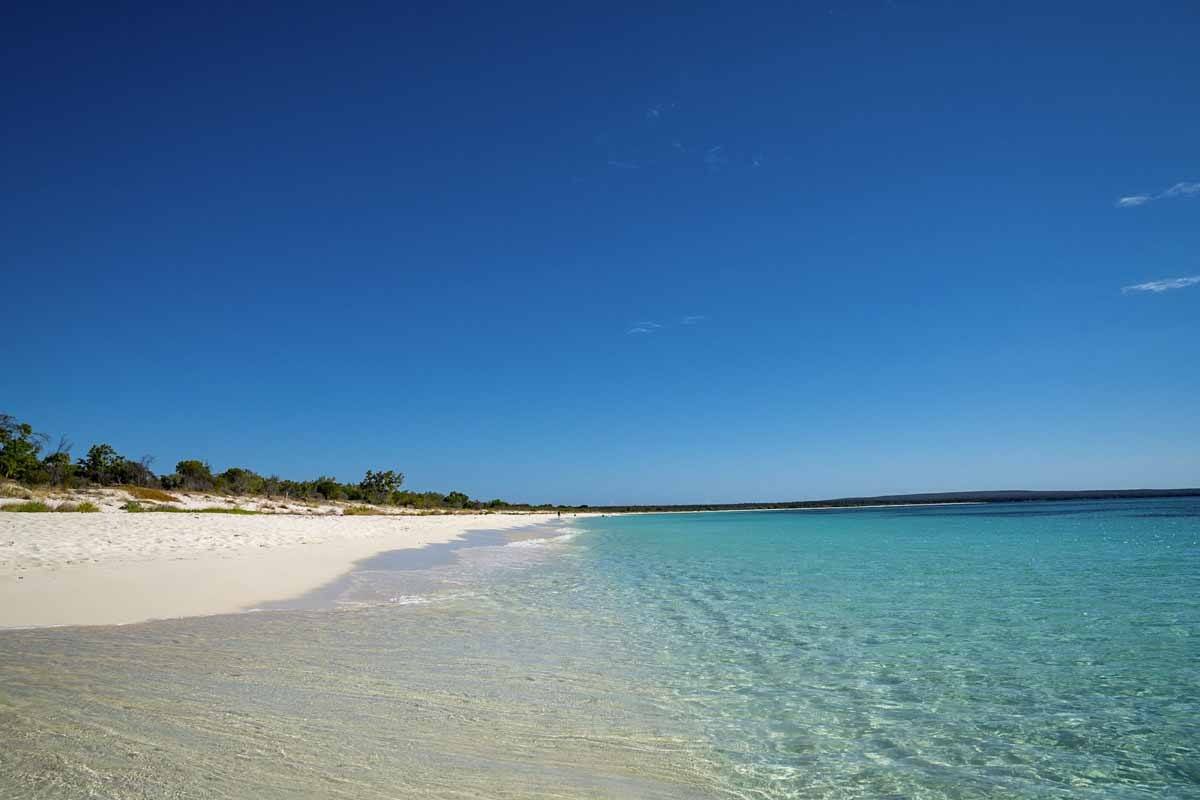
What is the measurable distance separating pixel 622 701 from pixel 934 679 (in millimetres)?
3071

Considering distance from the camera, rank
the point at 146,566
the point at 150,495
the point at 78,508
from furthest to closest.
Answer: the point at 150,495
the point at 78,508
the point at 146,566

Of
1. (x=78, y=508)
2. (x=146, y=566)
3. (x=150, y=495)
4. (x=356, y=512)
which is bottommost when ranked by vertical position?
(x=356, y=512)

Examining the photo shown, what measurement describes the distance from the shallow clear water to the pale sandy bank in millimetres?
1509

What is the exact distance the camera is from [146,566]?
13148mm

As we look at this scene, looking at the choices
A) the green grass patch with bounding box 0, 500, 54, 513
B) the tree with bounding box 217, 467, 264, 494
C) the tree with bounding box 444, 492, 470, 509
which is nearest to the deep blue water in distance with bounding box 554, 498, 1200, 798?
the green grass patch with bounding box 0, 500, 54, 513

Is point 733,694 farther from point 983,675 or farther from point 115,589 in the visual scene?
point 115,589

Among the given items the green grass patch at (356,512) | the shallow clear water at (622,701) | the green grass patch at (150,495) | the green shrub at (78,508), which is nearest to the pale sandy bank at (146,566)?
the shallow clear water at (622,701)

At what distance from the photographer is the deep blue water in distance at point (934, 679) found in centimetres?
427

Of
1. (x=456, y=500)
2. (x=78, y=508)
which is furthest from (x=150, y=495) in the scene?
(x=456, y=500)

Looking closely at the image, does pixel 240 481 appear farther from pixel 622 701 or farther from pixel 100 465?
pixel 622 701

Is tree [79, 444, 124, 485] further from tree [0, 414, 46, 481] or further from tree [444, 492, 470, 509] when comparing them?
tree [444, 492, 470, 509]

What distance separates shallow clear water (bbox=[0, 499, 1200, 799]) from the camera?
4.02 m

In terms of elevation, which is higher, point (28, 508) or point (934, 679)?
point (28, 508)

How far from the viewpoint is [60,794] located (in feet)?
11.4
